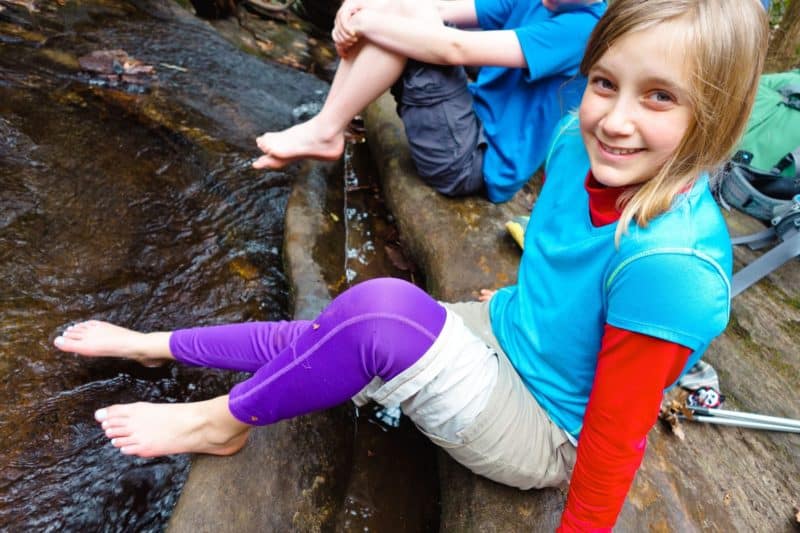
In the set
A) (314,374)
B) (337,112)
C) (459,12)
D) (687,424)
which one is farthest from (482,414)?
(459,12)

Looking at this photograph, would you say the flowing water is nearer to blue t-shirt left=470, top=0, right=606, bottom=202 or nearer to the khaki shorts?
the khaki shorts

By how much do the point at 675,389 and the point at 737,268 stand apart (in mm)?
1076

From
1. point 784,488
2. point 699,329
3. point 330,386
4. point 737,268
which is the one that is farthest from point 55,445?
point 737,268

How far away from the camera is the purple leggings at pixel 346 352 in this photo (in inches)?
49.0

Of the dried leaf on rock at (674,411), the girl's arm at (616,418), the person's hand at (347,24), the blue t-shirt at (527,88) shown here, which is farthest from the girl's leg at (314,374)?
the person's hand at (347,24)

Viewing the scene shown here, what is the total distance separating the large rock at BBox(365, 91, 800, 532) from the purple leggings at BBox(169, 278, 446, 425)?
1.51 feet

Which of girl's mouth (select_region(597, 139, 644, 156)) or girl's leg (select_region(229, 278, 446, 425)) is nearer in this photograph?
girl's mouth (select_region(597, 139, 644, 156))

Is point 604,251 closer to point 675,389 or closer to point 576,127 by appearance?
point 576,127

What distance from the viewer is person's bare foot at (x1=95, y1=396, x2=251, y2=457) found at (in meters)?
1.38

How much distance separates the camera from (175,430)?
1400 millimetres

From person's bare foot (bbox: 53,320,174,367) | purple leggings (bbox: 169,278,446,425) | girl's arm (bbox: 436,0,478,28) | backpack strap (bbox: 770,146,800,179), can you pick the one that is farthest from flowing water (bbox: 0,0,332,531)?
backpack strap (bbox: 770,146,800,179)

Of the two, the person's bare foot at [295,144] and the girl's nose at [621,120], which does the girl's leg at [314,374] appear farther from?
→ the person's bare foot at [295,144]

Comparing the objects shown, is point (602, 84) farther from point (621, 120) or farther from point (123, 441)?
point (123, 441)

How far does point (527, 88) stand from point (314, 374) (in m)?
1.58
